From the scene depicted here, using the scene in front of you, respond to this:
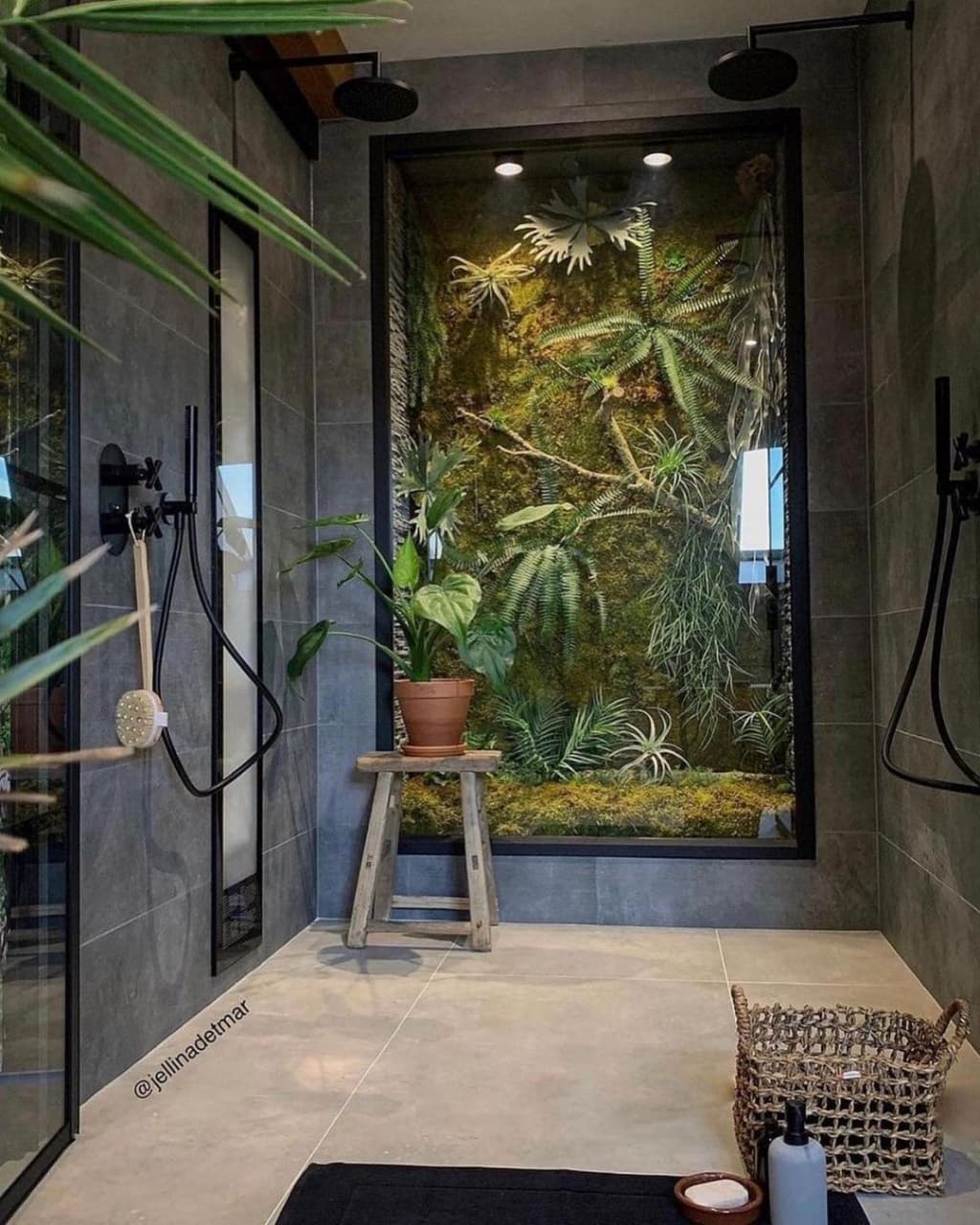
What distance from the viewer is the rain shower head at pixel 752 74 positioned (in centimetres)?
309

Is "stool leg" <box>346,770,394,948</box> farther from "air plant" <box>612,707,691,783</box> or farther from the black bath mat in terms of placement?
the black bath mat

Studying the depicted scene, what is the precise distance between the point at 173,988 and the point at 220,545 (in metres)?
1.13

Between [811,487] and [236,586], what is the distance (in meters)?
1.86

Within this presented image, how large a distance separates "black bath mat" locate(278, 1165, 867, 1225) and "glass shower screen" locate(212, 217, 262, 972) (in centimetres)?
113

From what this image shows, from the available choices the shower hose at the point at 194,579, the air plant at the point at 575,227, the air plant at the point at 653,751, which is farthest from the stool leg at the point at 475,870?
the air plant at the point at 575,227

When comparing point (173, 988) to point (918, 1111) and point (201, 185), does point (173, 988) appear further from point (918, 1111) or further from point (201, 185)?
point (201, 185)

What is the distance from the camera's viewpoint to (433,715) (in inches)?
137

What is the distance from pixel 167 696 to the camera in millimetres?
2633

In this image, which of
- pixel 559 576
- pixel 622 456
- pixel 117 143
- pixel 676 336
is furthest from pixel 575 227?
pixel 117 143

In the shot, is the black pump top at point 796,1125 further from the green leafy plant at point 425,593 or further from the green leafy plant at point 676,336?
the green leafy plant at point 676,336

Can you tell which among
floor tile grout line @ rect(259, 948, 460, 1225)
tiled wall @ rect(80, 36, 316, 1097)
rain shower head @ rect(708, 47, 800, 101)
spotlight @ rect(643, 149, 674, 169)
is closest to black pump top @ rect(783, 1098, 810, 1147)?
floor tile grout line @ rect(259, 948, 460, 1225)

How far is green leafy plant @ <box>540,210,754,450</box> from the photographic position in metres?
3.77

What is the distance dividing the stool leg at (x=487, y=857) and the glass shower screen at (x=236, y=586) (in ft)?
2.23

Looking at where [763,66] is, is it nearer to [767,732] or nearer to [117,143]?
[767,732]
